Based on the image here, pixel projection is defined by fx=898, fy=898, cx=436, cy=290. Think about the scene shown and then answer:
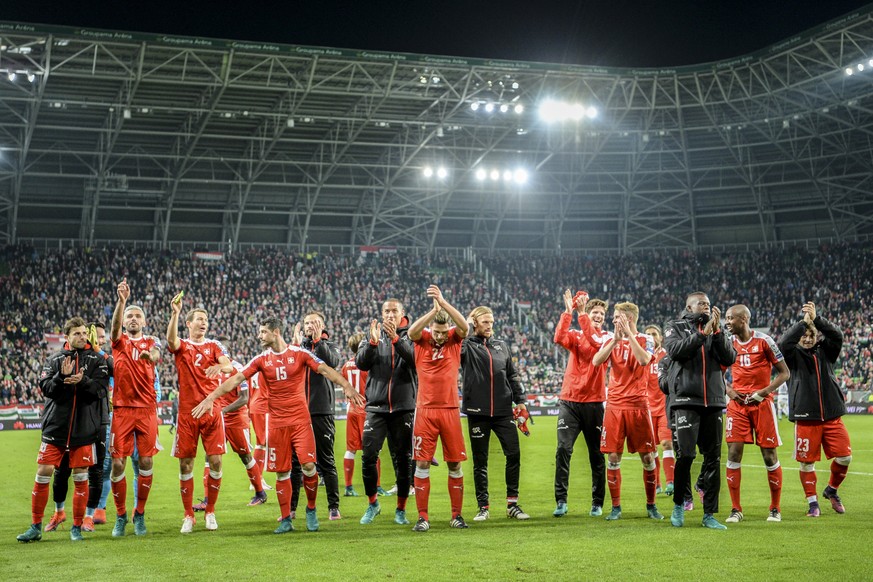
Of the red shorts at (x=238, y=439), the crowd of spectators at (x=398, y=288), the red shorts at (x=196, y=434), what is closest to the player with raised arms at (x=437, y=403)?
the red shorts at (x=196, y=434)

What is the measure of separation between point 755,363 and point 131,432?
25.0ft

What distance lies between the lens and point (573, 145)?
47.7 meters

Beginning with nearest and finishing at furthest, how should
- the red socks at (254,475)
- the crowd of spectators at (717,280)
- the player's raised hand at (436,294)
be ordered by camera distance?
the player's raised hand at (436,294) < the red socks at (254,475) < the crowd of spectators at (717,280)

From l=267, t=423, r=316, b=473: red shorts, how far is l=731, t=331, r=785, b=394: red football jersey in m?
5.24

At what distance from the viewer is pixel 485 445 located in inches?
441

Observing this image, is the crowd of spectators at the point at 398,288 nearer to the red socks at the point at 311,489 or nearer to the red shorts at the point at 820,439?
the red socks at the point at 311,489

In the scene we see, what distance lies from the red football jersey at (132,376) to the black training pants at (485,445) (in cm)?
394

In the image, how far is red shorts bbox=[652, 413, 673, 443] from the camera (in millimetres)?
13726

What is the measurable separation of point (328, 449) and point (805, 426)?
607 centimetres

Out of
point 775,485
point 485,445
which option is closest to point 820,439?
point 775,485

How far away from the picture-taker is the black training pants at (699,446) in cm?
1006

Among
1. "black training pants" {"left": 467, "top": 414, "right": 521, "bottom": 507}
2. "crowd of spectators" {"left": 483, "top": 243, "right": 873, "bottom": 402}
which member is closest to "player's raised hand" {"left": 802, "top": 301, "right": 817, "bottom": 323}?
"black training pants" {"left": 467, "top": 414, "right": 521, "bottom": 507}

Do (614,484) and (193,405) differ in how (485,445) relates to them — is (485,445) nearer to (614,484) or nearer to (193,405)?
(614,484)

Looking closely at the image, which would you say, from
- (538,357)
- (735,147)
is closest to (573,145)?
(735,147)
